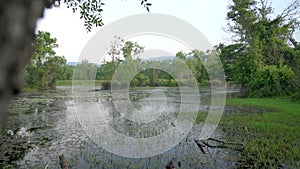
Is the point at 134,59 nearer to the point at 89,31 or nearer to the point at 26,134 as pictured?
the point at 26,134

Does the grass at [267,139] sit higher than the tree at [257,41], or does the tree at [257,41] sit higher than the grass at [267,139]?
the tree at [257,41]

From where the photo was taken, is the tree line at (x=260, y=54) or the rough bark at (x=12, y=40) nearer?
the rough bark at (x=12, y=40)

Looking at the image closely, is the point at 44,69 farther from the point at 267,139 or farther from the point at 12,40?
the point at 12,40

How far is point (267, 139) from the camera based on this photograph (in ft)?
20.9

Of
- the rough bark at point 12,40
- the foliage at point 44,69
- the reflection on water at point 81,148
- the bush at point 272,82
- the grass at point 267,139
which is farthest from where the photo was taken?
the foliage at point 44,69

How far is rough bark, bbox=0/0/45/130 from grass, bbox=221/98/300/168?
5166 mm

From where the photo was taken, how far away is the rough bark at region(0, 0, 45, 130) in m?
0.30

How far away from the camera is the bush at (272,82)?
17.2 meters

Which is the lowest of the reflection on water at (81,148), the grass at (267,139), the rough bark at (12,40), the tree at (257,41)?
the reflection on water at (81,148)

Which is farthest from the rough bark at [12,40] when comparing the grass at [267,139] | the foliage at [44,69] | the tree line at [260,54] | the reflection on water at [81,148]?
the foliage at [44,69]

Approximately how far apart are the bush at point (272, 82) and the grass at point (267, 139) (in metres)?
8.87

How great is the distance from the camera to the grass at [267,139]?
479 centimetres

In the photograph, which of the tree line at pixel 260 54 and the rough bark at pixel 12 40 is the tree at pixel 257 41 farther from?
the rough bark at pixel 12 40

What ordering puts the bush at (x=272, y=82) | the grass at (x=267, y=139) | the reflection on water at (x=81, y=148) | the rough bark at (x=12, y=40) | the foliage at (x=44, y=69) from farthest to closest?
the foliage at (x=44, y=69), the bush at (x=272, y=82), the reflection on water at (x=81, y=148), the grass at (x=267, y=139), the rough bark at (x=12, y=40)
